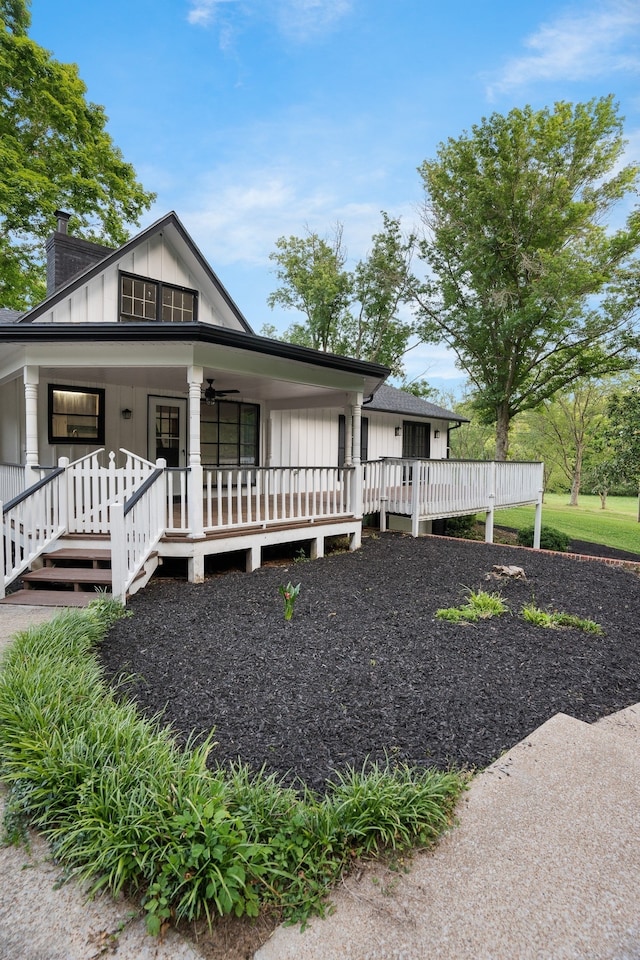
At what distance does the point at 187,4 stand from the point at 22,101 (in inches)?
345

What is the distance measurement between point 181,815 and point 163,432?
27.6ft

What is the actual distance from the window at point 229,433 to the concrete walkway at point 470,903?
329 inches

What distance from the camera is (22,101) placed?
53.8 feet

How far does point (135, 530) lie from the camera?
18.4 ft

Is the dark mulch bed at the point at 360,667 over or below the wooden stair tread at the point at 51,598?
below

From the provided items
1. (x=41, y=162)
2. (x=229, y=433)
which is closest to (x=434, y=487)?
(x=229, y=433)

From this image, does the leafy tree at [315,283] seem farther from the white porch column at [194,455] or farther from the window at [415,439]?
the white porch column at [194,455]

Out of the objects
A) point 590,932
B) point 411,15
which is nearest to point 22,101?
point 411,15

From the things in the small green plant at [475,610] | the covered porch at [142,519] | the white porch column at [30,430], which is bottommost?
the small green plant at [475,610]

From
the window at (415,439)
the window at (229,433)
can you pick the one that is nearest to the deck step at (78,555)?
the window at (229,433)

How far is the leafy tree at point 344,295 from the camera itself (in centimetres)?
2206

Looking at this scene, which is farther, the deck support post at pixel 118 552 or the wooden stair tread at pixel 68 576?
the wooden stair tread at pixel 68 576

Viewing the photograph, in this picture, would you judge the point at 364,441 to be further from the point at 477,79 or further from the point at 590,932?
the point at 590,932

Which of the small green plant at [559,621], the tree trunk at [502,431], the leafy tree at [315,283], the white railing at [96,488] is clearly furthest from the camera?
the leafy tree at [315,283]
